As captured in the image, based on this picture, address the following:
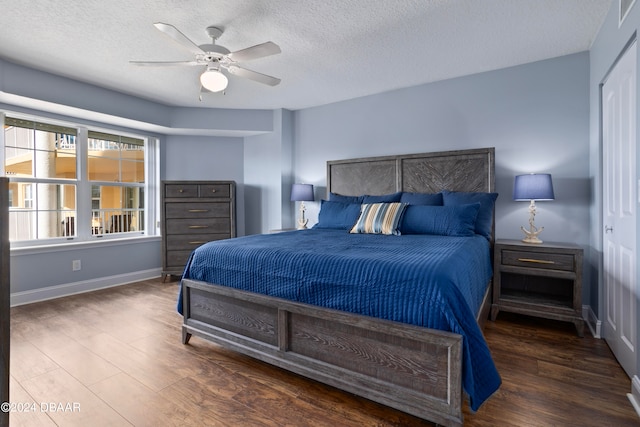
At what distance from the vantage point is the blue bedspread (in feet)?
4.68

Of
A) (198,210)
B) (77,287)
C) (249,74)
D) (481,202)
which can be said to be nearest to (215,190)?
(198,210)

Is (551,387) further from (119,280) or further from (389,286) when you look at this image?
(119,280)

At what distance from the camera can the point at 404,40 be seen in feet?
9.00

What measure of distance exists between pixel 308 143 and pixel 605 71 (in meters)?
3.32

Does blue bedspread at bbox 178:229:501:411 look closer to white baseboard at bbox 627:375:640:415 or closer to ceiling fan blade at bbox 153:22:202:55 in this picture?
white baseboard at bbox 627:375:640:415

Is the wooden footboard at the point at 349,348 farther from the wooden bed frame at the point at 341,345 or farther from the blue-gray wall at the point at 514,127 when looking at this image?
the blue-gray wall at the point at 514,127

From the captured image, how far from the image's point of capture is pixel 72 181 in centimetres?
404

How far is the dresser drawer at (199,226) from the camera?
4469mm

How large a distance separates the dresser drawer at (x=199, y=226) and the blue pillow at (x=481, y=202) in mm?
3056

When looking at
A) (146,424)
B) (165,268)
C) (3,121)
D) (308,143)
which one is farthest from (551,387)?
(3,121)

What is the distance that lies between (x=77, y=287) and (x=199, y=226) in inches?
63.2

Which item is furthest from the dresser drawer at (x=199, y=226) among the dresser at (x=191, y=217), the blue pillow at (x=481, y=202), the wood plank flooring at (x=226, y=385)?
the blue pillow at (x=481, y=202)

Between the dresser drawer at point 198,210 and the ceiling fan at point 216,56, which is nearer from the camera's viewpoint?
the ceiling fan at point 216,56

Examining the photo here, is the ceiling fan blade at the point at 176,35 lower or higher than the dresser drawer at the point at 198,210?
higher
